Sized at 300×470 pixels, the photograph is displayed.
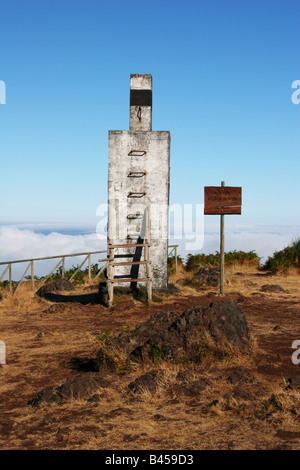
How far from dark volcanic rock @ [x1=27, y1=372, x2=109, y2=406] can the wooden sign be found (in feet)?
27.8

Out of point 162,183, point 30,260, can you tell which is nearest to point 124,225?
point 162,183

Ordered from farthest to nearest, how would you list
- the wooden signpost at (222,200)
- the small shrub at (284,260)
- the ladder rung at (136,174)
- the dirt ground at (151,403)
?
the small shrub at (284,260), the ladder rung at (136,174), the wooden signpost at (222,200), the dirt ground at (151,403)

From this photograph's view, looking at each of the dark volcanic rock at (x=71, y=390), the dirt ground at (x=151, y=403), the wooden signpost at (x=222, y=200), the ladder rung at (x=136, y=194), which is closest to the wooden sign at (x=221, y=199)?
the wooden signpost at (x=222, y=200)

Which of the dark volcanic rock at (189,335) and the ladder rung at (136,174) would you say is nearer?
the dark volcanic rock at (189,335)

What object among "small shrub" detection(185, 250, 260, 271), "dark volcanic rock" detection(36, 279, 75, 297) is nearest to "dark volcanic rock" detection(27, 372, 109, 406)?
"dark volcanic rock" detection(36, 279, 75, 297)

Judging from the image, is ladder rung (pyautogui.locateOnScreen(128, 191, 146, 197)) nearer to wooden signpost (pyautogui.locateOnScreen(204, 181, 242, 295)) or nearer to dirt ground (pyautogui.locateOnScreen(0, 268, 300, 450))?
wooden signpost (pyautogui.locateOnScreen(204, 181, 242, 295))

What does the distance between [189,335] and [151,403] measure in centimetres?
176

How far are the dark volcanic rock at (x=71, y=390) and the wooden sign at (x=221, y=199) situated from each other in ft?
27.8

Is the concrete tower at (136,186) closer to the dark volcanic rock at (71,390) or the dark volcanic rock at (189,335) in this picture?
the dark volcanic rock at (189,335)

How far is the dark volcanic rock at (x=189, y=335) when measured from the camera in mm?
7012

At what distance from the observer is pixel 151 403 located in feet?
18.2
